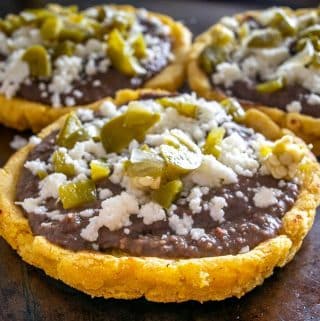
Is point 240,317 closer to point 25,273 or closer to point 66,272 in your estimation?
point 66,272

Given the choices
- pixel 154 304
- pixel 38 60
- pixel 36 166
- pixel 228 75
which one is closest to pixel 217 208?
pixel 154 304

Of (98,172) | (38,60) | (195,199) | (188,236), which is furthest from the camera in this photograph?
(38,60)

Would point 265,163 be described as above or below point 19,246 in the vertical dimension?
above

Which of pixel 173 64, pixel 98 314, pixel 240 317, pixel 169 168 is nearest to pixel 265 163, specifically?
pixel 169 168

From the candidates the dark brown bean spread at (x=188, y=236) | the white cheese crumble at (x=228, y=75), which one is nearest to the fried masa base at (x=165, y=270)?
the dark brown bean spread at (x=188, y=236)

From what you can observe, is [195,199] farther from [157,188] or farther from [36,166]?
[36,166]

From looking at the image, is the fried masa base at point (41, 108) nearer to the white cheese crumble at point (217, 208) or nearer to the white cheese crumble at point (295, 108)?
the white cheese crumble at point (295, 108)
